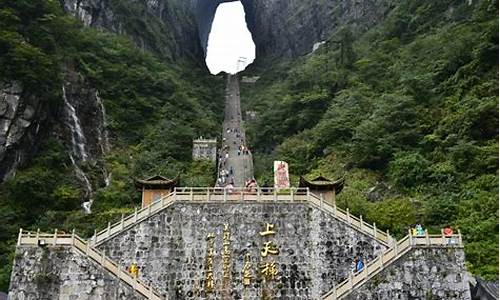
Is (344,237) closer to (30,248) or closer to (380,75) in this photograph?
(30,248)

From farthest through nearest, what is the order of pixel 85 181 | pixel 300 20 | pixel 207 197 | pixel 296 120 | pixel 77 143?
pixel 300 20
pixel 296 120
pixel 77 143
pixel 85 181
pixel 207 197

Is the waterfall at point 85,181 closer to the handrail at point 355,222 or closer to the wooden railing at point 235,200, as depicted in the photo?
the wooden railing at point 235,200

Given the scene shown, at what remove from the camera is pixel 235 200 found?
20859 mm

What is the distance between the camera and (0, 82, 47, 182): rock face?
1181 inches

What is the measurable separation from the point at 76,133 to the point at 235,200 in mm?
19371

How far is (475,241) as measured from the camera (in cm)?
2156

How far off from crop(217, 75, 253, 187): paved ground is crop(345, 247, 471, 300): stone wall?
58.8 ft

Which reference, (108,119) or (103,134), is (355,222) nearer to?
(103,134)

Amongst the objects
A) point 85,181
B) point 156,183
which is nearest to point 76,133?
point 85,181

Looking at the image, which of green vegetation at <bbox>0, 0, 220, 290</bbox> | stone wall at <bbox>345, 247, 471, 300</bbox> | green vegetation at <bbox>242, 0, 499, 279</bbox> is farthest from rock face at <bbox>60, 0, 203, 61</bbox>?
stone wall at <bbox>345, 247, 471, 300</bbox>

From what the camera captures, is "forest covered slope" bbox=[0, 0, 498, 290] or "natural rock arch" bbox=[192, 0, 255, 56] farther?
"natural rock arch" bbox=[192, 0, 255, 56]

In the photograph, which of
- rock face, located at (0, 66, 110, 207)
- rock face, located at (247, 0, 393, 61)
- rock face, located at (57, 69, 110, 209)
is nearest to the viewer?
rock face, located at (0, 66, 110, 207)

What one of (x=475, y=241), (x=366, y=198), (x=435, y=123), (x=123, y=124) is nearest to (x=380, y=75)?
(x=435, y=123)

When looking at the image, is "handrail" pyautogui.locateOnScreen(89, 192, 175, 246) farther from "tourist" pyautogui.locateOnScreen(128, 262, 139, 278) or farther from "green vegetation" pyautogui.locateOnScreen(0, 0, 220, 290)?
"green vegetation" pyautogui.locateOnScreen(0, 0, 220, 290)
